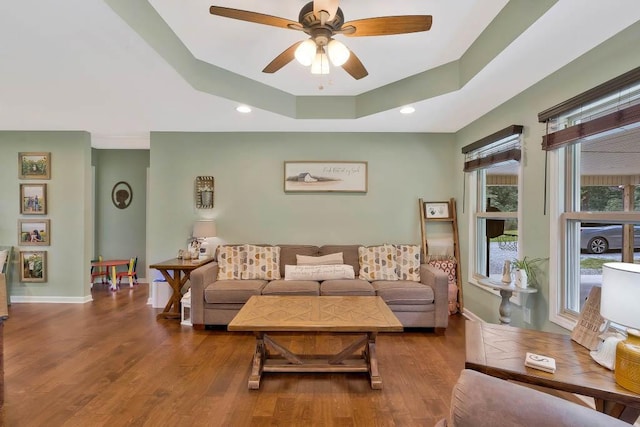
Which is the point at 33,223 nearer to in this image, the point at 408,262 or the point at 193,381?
the point at 193,381

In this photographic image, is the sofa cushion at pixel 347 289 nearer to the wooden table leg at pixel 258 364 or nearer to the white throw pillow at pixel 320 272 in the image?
the white throw pillow at pixel 320 272

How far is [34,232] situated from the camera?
463 centimetres

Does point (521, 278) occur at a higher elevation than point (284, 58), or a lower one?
lower

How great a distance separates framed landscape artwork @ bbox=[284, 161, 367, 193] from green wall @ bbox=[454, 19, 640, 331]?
158 cm

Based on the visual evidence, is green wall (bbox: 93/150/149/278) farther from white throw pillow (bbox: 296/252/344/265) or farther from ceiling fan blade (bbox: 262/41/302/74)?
ceiling fan blade (bbox: 262/41/302/74)

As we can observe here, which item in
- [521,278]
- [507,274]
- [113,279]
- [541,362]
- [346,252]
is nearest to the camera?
[541,362]

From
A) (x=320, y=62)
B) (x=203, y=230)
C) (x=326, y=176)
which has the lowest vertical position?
(x=203, y=230)

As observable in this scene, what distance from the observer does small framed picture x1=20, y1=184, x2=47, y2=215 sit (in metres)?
4.62

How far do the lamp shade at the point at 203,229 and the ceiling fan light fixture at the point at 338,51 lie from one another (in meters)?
2.89

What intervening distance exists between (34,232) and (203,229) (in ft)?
8.36

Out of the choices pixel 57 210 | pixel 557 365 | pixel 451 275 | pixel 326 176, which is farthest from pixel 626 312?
pixel 57 210

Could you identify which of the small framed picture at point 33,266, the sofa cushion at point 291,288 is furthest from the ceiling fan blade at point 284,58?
the small framed picture at point 33,266

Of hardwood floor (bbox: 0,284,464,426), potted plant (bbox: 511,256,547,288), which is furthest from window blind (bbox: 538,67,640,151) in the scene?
hardwood floor (bbox: 0,284,464,426)

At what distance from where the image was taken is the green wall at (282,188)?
458cm
